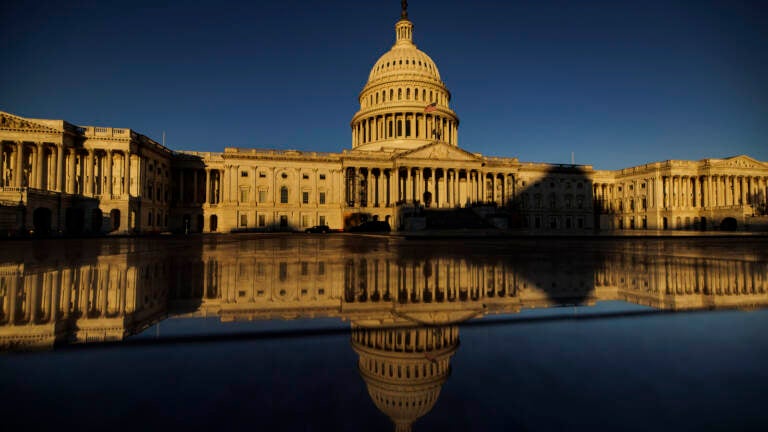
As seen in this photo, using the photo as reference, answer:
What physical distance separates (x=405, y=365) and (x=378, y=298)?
213 centimetres

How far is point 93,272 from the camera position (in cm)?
672

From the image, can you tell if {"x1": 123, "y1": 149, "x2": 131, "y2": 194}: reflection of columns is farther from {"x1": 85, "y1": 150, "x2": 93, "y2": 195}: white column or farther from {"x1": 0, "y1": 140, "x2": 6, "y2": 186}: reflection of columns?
{"x1": 0, "y1": 140, "x2": 6, "y2": 186}: reflection of columns

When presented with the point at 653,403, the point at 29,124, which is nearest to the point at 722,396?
the point at 653,403

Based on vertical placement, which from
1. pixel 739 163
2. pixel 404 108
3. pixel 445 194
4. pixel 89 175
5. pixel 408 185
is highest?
pixel 404 108

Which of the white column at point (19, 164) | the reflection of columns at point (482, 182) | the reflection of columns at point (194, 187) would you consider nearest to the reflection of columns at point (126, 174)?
the white column at point (19, 164)

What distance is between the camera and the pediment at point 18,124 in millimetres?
43781

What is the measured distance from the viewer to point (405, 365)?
7.81 feet

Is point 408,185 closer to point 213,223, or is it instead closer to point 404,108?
point 404,108

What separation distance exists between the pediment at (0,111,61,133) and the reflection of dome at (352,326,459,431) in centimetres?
5953

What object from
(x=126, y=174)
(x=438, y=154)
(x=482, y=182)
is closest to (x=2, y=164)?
(x=126, y=174)

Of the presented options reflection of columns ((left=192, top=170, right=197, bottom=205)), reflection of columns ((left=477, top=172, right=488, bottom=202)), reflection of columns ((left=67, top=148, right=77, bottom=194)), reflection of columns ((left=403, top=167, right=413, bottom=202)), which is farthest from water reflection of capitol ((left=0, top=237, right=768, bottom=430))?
reflection of columns ((left=192, top=170, right=197, bottom=205))

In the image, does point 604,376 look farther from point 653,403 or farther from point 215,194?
point 215,194

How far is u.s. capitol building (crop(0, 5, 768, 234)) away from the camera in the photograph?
46250mm

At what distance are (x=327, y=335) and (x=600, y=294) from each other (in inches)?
144
